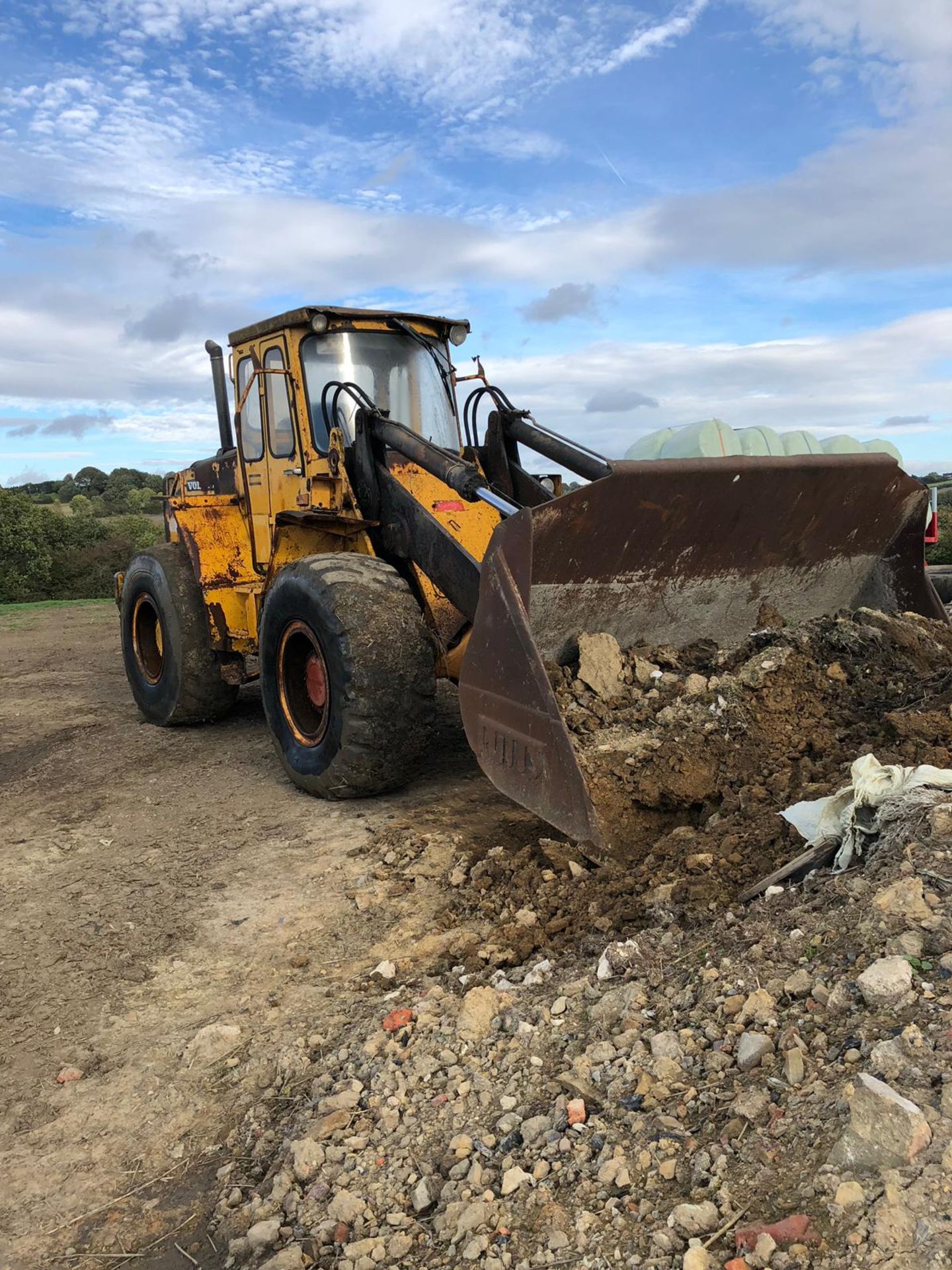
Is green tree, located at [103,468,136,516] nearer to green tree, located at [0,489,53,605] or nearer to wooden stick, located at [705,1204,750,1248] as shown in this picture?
green tree, located at [0,489,53,605]

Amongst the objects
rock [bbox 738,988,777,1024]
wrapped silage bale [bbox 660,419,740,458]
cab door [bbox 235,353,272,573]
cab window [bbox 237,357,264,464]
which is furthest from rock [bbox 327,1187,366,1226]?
wrapped silage bale [bbox 660,419,740,458]

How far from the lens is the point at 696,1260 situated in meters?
1.86

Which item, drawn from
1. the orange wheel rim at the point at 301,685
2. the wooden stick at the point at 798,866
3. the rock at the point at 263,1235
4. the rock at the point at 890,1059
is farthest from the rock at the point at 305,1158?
the orange wheel rim at the point at 301,685

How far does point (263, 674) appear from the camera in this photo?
5.93m

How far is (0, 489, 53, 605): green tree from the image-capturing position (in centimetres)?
2275

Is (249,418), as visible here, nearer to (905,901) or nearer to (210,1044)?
(210,1044)

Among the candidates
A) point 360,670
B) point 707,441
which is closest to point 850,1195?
point 360,670

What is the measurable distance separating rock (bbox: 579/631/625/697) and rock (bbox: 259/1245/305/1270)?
2.67 m

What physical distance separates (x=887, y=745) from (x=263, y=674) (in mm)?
3514

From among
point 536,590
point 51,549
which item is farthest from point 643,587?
point 51,549

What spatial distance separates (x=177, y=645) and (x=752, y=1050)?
5.75 m

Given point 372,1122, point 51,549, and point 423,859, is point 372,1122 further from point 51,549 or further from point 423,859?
point 51,549

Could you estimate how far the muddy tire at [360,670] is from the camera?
4.98 metres

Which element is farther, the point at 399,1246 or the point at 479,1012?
the point at 479,1012
